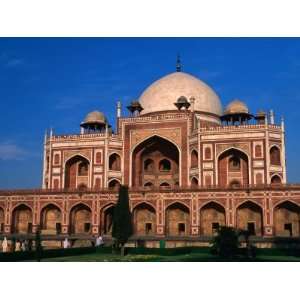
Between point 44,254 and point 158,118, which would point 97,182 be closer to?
point 158,118

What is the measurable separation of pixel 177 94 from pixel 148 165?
253 inches

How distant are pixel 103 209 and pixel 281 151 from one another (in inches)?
481

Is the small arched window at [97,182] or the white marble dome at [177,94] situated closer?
the small arched window at [97,182]

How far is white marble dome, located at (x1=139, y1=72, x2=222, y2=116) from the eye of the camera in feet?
129

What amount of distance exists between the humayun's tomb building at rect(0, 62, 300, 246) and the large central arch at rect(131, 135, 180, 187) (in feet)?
0.25

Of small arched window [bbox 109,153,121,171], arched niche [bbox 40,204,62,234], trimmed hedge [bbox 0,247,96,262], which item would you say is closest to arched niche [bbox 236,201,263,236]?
small arched window [bbox 109,153,121,171]

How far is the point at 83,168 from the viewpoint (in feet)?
121

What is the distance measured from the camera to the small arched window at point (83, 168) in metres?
36.7

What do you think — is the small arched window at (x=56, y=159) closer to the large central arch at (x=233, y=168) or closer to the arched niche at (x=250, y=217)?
the large central arch at (x=233, y=168)

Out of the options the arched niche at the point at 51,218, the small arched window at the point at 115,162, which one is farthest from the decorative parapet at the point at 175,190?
the small arched window at the point at 115,162

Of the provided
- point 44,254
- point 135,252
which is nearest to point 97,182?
point 135,252

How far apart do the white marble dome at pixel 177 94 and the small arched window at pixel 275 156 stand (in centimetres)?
823
